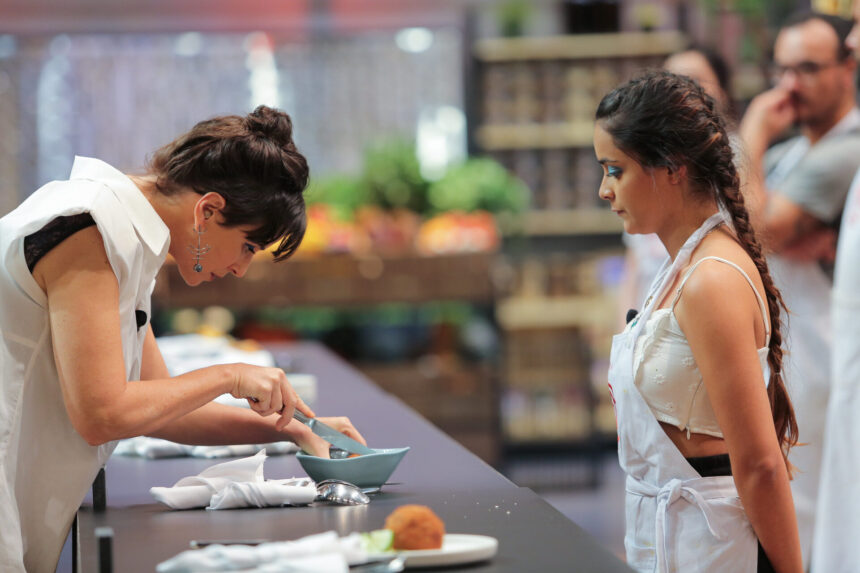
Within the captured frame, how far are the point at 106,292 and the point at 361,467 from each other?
19.7 inches

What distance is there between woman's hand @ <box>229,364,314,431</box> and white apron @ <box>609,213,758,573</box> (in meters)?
0.60

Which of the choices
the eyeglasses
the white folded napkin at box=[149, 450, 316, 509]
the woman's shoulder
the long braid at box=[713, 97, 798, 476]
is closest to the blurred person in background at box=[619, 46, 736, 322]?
the eyeglasses

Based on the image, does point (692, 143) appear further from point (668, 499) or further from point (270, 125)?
point (270, 125)

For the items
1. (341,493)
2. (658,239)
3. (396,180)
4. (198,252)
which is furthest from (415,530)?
(396,180)

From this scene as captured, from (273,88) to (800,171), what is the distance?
4653 mm

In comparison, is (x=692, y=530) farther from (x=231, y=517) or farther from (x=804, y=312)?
(x=804, y=312)

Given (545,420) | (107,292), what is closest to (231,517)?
(107,292)

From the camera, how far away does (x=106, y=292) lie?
1.69 m

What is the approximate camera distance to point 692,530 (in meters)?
1.85

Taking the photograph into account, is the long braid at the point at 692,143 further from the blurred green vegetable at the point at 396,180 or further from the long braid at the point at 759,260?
the blurred green vegetable at the point at 396,180

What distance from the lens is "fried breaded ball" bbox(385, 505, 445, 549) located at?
1.37 meters

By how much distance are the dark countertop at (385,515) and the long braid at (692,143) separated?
54 cm

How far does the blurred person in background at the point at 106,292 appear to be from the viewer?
1.68 metres

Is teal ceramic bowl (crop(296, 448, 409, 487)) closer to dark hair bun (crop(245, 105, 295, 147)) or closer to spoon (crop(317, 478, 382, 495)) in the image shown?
spoon (crop(317, 478, 382, 495))
